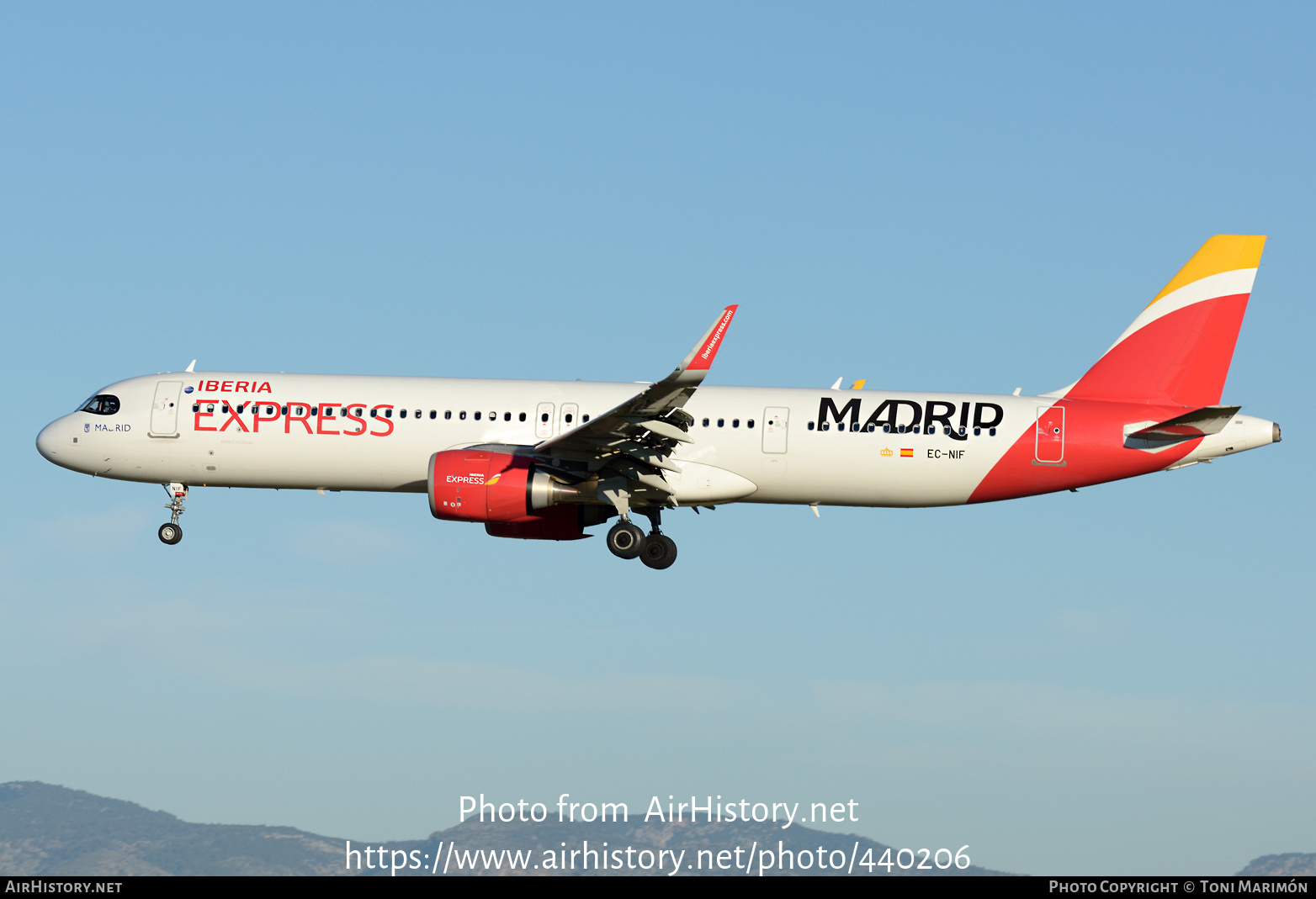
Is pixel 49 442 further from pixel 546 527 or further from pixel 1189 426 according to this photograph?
pixel 1189 426

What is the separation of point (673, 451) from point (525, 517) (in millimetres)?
4138

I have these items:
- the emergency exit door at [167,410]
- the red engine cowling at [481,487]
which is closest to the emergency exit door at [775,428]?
the red engine cowling at [481,487]

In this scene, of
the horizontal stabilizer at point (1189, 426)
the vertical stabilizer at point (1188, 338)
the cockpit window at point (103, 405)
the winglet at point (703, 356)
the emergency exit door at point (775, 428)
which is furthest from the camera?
the cockpit window at point (103, 405)

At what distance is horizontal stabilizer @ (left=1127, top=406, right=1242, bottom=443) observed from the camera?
3312 cm

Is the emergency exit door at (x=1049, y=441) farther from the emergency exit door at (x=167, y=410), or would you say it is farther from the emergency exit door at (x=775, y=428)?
the emergency exit door at (x=167, y=410)

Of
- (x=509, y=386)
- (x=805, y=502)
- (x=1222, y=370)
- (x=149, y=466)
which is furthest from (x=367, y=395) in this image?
(x=1222, y=370)

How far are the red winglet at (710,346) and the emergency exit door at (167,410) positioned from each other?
49.6 ft

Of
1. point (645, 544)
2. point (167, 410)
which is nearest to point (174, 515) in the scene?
point (167, 410)

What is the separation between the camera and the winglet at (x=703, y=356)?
28750 mm

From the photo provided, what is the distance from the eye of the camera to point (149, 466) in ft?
120

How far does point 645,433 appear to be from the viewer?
3234 cm

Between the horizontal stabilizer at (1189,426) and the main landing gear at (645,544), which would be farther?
the main landing gear at (645,544)

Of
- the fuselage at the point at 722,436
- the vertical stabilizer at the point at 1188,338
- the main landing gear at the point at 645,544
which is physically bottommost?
the main landing gear at the point at 645,544
